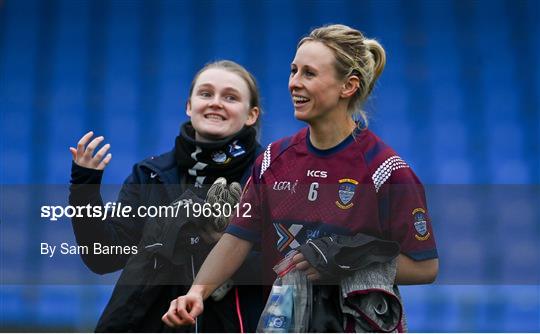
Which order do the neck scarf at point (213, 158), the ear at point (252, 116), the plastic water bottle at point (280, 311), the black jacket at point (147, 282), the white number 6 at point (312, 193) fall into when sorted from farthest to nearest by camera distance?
the ear at point (252, 116)
the neck scarf at point (213, 158)
the black jacket at point (147, 282)
the white number 6 at point (312, 193)
the plastic water bottle at point (280, 311)

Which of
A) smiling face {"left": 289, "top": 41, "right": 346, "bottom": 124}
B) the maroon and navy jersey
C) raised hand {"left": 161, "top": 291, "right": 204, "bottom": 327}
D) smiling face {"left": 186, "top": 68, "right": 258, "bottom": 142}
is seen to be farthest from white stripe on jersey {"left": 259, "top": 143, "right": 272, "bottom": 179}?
raised hand {"left": 161, "top": 291, "right": 204, "bottom": 327}

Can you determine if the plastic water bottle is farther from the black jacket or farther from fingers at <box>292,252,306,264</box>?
the black jacket

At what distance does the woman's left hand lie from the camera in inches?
66.2

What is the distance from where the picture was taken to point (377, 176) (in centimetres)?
173

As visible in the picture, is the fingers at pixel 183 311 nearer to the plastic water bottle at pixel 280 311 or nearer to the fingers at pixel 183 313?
the fingers at pixel 183 313

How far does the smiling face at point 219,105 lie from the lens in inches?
81.8

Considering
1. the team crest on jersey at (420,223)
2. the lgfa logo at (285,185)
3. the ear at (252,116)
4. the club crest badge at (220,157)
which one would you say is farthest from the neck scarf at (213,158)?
the team crest on jersey at (420,223)

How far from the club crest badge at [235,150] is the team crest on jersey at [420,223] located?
0.52 metres

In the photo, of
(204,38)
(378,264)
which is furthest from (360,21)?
(378,264)

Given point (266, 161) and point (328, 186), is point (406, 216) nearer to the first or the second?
point (328, 186)

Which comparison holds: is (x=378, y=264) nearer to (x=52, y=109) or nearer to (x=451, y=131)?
(x=451, y=131)

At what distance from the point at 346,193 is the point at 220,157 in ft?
1.32

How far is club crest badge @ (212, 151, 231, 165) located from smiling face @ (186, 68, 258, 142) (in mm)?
70

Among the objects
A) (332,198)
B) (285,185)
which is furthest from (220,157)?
(332,198)
